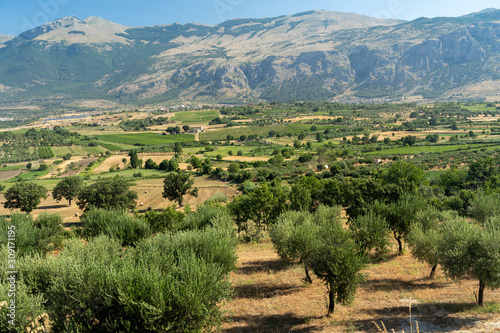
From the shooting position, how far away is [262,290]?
23281 millimetres

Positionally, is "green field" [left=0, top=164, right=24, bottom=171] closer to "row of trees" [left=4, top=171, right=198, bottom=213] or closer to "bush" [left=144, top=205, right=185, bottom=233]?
"row of trees" [left=4, top=171, right=198, bottom=213]

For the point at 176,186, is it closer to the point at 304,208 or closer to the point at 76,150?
the point at 304,208

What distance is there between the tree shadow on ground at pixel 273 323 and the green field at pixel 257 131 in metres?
148

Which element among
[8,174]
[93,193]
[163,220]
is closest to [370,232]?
[163,220]

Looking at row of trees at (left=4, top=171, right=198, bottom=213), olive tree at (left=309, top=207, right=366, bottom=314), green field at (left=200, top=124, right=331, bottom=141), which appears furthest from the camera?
green field at (left=200, top=124, right=331, bottom=141)

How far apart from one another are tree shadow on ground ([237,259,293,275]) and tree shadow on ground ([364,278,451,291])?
7.63 meters

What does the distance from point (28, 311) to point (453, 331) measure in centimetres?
2162

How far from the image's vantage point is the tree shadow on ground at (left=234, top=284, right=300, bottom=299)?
882 inches

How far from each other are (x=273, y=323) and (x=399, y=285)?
1116 cm

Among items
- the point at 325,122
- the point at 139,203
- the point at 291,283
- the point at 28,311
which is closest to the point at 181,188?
the point at 139,203

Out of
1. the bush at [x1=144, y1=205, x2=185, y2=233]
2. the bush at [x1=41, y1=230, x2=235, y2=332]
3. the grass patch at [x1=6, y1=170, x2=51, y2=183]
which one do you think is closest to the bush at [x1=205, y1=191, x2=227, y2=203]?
the bush at [x1=144, y1=205, x2=185, y2=233]

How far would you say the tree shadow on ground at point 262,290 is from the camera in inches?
882

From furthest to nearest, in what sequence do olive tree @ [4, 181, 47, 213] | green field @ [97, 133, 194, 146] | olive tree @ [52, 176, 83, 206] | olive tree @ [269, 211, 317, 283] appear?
green field @ [97, 133, 194, 146] → olive tree @ [52, 176, 83, 206] → olive tree @ [4, 181, 47, 213] → olive tree @ [269, 211, 317, 283]

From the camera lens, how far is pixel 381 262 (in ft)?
94.1
